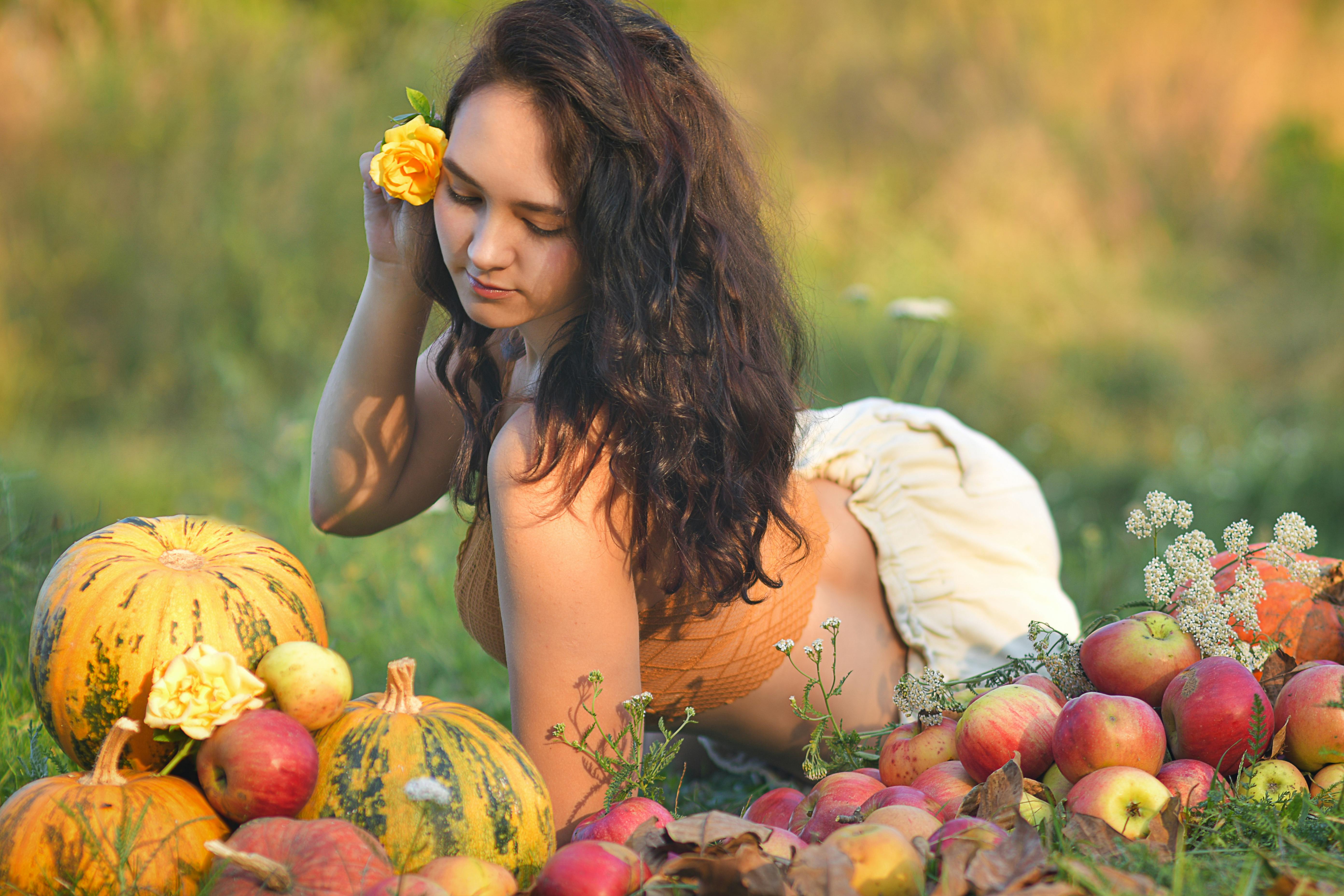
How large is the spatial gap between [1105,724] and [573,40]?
4.25 ft

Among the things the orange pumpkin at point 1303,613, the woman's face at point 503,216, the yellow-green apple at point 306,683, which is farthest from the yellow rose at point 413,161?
the orange pumpkin at point 1303,613

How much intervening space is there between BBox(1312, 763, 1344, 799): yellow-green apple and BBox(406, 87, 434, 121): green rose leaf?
169 cm

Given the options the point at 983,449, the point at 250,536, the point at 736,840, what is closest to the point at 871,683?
the point at 983,449

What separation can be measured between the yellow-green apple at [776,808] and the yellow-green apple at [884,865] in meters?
0.36

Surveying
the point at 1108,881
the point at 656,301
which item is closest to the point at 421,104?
the point at 656,301

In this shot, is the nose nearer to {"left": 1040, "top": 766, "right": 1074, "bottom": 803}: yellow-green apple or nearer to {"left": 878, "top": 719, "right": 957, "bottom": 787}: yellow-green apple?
{"left": 878, "top": 719, "right": 957, "bottom": 787}: yellow-green apple

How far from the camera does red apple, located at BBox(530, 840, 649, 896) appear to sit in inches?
48.9

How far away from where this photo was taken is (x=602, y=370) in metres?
1.76

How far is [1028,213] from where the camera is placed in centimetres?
854

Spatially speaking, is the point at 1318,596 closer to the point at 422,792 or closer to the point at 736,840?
the point at 736,840

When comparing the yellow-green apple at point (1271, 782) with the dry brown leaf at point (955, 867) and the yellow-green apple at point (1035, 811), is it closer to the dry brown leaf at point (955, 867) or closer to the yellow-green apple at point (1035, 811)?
the yellow-green apple at point (1035, 811)

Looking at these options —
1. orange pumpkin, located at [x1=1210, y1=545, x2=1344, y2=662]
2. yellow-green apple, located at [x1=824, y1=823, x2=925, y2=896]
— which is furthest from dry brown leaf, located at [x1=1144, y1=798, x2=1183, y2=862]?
orange pumpkin, located at [x1=1210, y1=545, x2=1344, y2=662]

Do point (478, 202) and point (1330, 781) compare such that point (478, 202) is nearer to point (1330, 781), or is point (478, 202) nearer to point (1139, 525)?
point (1139, 525)

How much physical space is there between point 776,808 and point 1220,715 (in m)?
0.64
